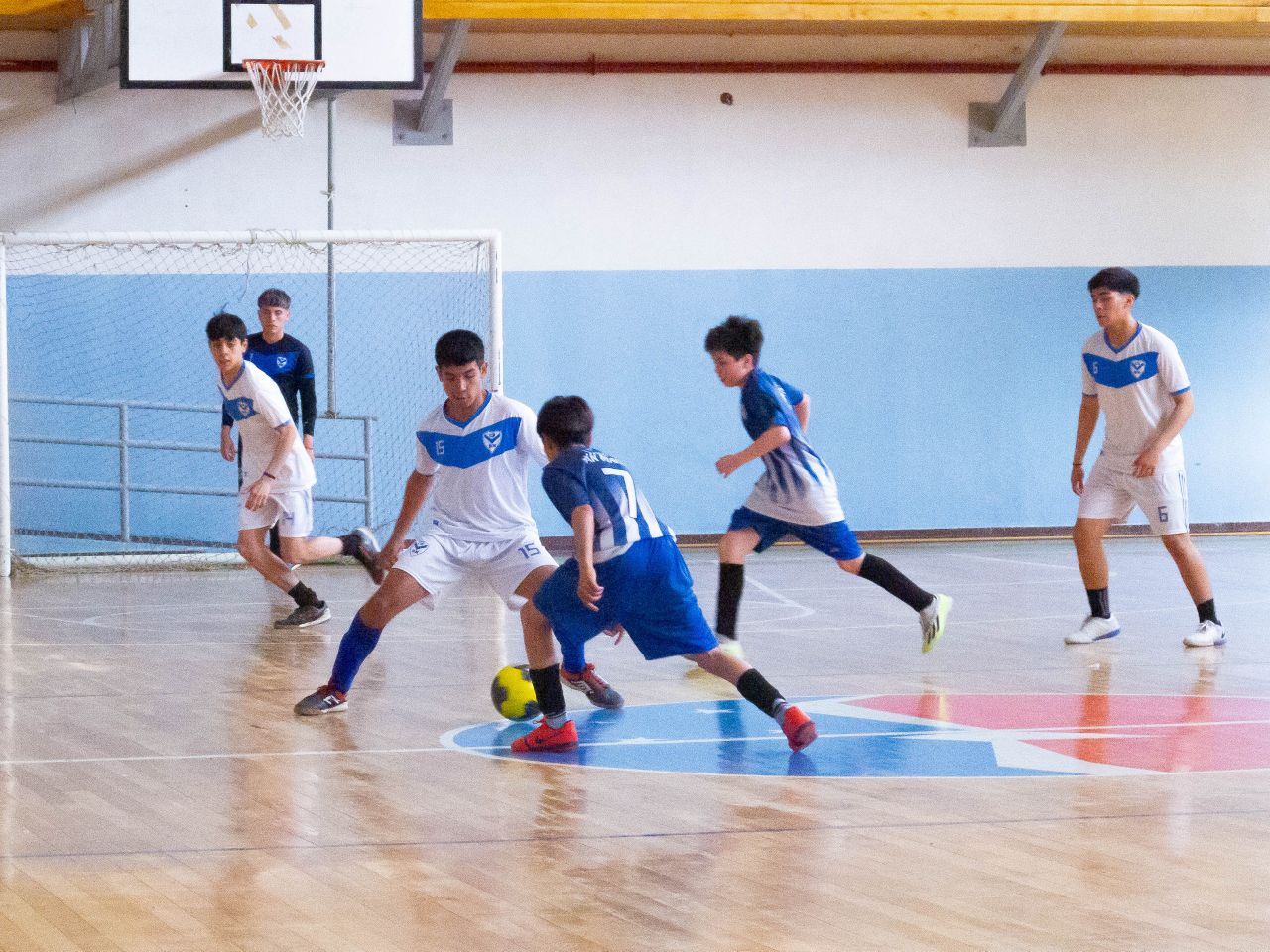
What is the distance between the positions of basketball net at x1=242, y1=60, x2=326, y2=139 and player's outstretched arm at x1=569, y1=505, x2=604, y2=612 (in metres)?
6.81

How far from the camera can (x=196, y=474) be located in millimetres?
13648

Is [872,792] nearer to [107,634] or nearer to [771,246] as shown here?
[107,634]

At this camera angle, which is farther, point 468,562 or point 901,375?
point 901,375

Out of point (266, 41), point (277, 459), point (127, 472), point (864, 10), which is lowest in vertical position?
point (127, 472)

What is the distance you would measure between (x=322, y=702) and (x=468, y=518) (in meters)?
0.87

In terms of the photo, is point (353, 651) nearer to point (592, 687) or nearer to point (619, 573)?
point (592, 687)

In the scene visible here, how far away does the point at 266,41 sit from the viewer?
38.3 feet

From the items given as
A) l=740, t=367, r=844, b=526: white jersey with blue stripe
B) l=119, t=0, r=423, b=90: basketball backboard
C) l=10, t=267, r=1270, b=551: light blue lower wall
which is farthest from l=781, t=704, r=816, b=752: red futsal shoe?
l=10, t=267, r=1270, b=551: light blue lower wall

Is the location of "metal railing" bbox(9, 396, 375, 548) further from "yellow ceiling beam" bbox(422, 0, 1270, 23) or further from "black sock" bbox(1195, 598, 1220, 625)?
"black sock" bbox(1195, 598, 1220, 625)

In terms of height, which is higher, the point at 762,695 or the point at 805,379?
the point at 805,379

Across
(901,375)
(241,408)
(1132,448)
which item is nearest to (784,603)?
(1132,448)

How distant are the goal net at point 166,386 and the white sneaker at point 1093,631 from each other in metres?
6.19

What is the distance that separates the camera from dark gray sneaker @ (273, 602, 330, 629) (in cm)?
945

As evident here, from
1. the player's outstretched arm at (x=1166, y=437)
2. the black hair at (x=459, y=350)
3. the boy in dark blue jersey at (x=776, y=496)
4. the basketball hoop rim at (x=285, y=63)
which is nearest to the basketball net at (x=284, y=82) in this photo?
the basketball hoop rim at (x=285, y=63)
